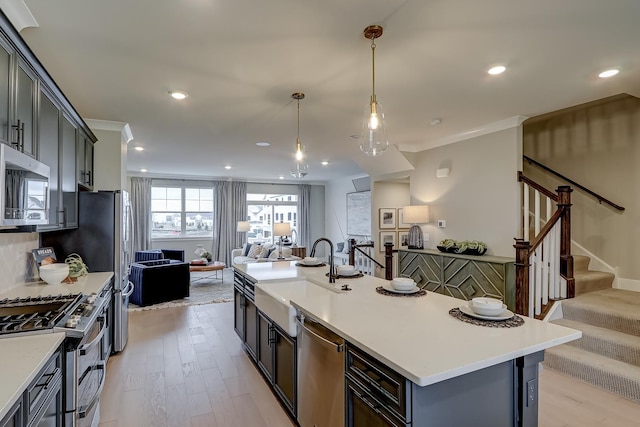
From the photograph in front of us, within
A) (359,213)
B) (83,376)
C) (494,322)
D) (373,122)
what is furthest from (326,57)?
(359,213)

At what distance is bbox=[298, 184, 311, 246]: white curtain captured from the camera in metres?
10.5

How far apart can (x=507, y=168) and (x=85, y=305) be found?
4.48 m

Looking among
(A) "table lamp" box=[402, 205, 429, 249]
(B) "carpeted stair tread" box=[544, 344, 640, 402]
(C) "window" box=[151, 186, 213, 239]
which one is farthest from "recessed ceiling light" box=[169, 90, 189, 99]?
(C) "window" box=[151, 186, 213, 239]

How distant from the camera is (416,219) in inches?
207

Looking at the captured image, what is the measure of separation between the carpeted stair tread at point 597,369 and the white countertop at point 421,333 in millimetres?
→ 1692

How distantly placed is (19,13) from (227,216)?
779 cm

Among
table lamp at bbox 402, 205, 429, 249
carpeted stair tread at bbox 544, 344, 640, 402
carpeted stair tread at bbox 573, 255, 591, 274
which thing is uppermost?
table lamp at bbox 402, 205, 429, 249

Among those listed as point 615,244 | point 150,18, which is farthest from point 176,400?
point 615,244

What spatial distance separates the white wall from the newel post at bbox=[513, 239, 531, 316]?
87 centimetres

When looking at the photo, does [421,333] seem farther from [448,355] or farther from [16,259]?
[16,259]

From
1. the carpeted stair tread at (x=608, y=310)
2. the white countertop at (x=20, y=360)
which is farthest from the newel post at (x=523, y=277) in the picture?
the white countertop at (x=20, y=360)

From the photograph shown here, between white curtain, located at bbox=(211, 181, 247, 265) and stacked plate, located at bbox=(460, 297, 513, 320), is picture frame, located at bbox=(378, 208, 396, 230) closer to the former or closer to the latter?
white curtain, located at bbox=(211, 181, 247, 265)

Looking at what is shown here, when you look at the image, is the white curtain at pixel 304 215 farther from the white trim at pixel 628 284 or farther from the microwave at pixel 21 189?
the microwave at pixel 21 189

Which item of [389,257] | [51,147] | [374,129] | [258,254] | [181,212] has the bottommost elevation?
[258,254]
